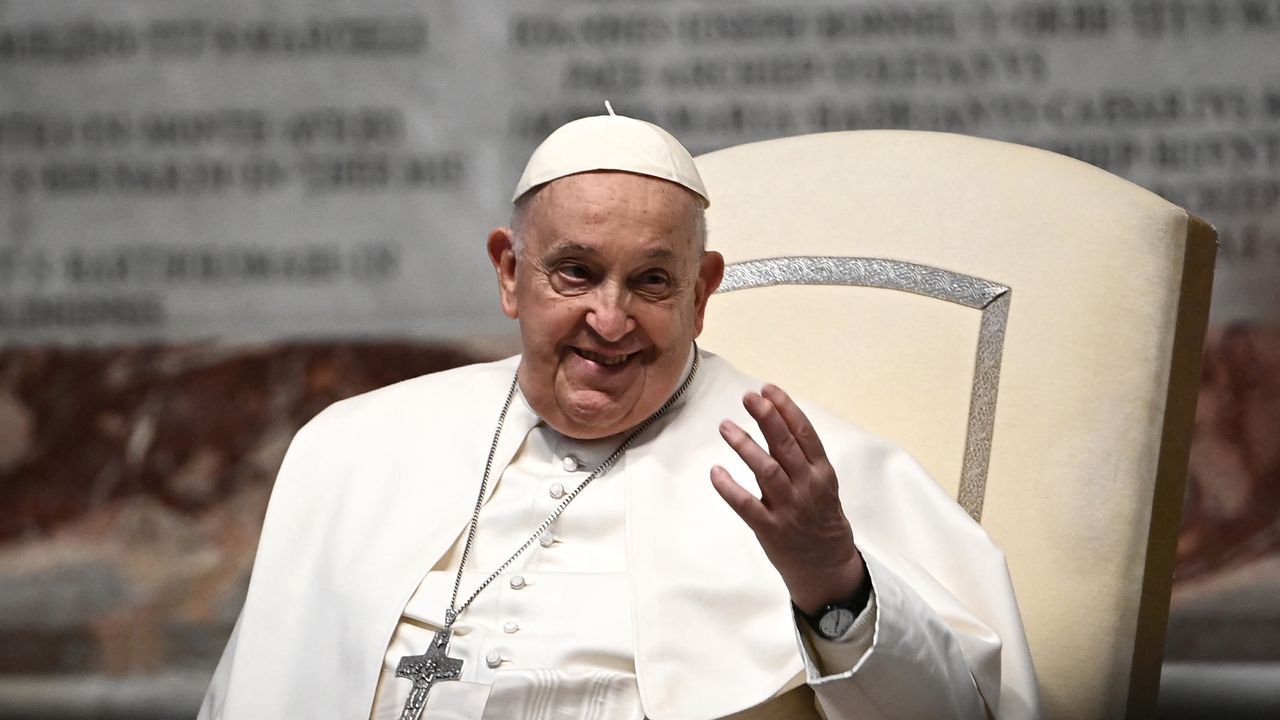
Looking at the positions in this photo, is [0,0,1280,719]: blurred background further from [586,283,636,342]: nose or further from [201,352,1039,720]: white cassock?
[586,283,636,342]: nose

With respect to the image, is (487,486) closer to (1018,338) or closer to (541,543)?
(541,543)

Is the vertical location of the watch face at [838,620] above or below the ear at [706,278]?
A: below

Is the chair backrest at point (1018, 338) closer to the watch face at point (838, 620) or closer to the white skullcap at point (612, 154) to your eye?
the white skullcap at point (612, 154)

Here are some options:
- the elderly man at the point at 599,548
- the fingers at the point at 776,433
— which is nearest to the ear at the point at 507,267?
the elderly man at the point at 599,548

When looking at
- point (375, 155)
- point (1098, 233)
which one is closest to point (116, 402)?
point (375, 155)

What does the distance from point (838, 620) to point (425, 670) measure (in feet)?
2.32

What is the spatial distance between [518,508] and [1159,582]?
45.6 inches

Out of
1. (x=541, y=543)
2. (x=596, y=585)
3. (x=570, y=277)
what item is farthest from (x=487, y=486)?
(x=570, y=277)

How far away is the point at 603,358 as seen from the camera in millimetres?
2496

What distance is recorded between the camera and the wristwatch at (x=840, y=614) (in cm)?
204

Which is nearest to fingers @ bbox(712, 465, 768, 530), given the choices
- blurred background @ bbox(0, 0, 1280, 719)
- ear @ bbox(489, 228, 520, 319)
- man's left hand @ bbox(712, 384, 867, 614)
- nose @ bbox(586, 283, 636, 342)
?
man's left hand @ bbox(712, 384, 867, 614)

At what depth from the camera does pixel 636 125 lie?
2553mm

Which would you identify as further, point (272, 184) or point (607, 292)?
point (272, 184)

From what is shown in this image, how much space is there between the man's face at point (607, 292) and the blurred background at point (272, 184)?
198cm
